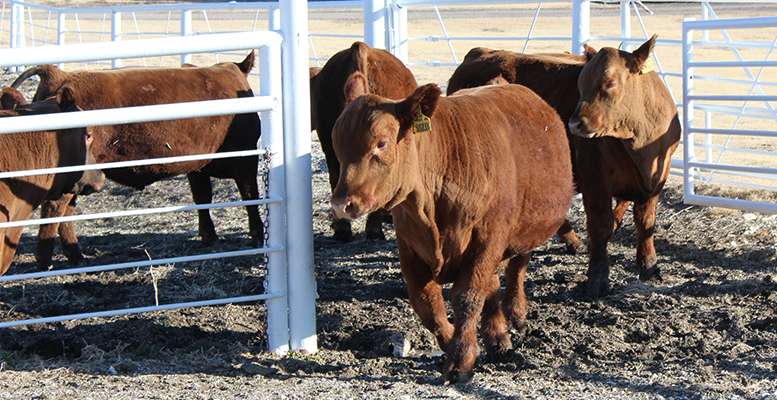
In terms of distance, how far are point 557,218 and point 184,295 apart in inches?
98.1

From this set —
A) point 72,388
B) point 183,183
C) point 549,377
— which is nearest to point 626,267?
point 549,377

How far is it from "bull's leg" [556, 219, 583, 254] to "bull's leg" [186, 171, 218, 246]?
2.68 m

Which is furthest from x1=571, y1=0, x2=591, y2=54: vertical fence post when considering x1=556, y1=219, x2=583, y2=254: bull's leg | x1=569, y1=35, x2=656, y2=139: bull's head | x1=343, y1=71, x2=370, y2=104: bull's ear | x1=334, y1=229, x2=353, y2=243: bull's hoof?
x1=343, y1=71, x2=370, y2=104: bull's ear

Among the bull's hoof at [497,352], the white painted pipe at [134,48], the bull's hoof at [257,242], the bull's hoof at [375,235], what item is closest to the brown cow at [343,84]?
the bull's hoof at [375,235]

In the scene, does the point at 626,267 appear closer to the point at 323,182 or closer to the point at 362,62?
the point at 362,62

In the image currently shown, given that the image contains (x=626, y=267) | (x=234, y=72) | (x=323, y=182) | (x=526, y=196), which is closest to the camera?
(x=526, y=196)

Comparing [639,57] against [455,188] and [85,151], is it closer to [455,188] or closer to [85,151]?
[455,188]

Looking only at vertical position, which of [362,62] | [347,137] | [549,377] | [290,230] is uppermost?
[362,62]

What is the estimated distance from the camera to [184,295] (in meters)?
7.44

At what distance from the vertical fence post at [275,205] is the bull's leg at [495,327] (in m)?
1.02

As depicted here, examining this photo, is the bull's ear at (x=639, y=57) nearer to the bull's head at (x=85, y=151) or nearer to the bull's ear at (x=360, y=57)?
the bull's ear at (x=360, y=57)

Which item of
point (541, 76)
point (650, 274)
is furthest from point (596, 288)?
point (541, 76)

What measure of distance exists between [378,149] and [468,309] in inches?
35.4

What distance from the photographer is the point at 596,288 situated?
7242 millimetres
